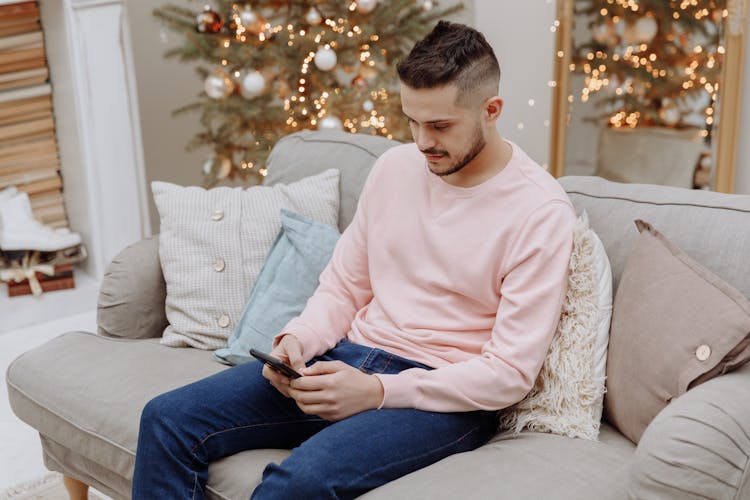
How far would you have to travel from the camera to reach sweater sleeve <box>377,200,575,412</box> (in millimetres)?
1438

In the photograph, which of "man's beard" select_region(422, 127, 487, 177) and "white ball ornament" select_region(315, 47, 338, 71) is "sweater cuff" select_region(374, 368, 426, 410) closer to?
"man's beard" select_region(422, 127, 487, 177)

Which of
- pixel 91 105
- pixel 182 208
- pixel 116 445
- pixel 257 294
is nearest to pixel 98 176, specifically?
pixel 91 105

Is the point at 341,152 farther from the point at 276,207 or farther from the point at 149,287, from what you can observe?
the point at 149,287

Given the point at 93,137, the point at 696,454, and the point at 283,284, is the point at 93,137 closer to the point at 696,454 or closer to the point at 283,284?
the point at 283,284

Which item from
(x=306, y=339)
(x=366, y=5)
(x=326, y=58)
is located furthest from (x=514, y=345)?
(x=366, y=5)

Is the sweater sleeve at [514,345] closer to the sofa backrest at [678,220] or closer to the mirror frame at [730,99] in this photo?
the sofa backrest at [678,220]

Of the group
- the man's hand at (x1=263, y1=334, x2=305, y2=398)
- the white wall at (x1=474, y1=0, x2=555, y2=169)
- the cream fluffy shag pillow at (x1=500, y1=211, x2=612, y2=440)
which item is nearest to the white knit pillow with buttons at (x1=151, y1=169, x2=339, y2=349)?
the man's hand at (x1=263, y1=334, x2=305, y2=398)

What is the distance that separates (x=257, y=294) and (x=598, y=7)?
2.16 meters

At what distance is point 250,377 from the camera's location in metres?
1.58

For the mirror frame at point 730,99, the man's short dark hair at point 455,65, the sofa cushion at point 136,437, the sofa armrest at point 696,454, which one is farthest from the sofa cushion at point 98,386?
the mirror frame at point 730,99

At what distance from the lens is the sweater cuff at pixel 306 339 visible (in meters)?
1.62

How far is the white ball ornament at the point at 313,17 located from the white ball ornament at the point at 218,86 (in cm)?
37

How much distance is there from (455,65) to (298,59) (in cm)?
185

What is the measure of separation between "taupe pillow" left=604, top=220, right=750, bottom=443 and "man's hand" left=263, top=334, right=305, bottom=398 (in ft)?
1.84
